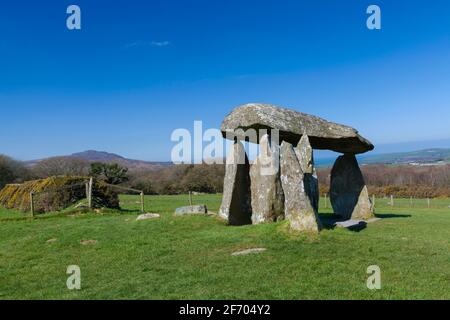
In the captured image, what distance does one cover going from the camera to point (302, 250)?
41.5 ft

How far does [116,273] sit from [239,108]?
856 centimetres

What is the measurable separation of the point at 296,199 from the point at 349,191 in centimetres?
952

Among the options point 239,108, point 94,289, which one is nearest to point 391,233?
point 239,108

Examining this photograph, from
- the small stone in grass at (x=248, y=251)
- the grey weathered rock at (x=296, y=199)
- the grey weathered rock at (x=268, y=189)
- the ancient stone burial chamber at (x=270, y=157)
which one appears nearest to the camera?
the small stone in grass at (x=248, y=251)

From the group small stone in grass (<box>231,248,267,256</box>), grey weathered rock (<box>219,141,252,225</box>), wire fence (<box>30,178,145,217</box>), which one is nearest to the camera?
small stone in grass (<box>231,248,267,256</box>)

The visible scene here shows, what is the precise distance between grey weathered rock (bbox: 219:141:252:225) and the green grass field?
0.72m

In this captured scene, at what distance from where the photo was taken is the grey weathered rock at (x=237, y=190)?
1858 centimetres

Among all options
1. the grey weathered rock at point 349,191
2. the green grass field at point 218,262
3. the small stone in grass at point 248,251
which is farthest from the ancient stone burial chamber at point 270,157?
the grey weathered rock at point 349,191

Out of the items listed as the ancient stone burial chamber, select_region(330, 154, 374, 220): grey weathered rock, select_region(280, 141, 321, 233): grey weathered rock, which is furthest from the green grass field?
select_region(330, 154, 374, 220): grey weathered rock

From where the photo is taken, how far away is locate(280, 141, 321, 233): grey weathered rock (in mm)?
14337

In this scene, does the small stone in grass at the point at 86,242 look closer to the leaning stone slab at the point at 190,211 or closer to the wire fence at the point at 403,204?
the leaning stone slab at the point at 190,211

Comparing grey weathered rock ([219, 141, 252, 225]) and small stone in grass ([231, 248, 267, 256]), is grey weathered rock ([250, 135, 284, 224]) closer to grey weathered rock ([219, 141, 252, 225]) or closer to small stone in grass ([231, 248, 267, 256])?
grey weathered rock ([219, 141, 252, 225])

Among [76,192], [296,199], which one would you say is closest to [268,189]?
[296,199]

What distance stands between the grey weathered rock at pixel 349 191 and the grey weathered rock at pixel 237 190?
6.39 metres
